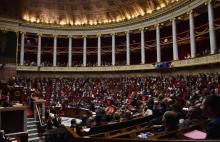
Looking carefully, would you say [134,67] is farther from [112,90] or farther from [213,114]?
[213,114]

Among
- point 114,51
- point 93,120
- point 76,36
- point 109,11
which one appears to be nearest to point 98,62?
point 114,51

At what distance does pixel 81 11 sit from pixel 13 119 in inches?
975

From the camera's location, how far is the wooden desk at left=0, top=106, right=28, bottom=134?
1176cm

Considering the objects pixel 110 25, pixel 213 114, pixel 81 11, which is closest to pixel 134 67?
pixel 110 25

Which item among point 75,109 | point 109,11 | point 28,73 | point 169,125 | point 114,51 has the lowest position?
point 75,109

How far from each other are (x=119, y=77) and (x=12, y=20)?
14.7 m

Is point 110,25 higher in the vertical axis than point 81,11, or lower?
lower

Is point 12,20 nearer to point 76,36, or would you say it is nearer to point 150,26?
point 76,36

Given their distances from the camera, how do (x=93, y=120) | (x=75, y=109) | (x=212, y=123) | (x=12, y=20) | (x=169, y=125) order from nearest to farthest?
(x=212, y=123), (x=169, y=125), (x=93, y=120), (x=75, y=109), (x=12, y=20)

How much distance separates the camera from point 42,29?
109 ft

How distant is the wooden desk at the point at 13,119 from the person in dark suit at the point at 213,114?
1087 cm

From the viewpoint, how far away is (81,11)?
34.3 m

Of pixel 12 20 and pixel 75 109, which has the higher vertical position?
pixel 12 20

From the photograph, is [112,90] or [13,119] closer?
[13,119]
